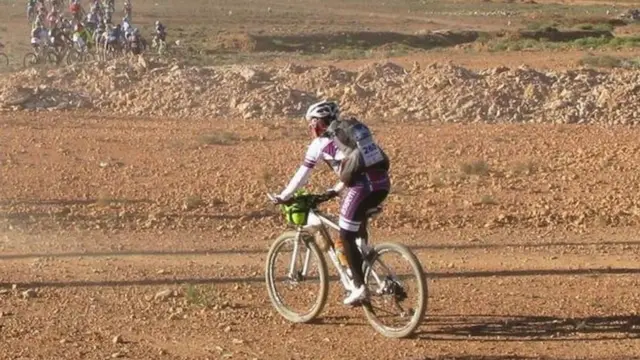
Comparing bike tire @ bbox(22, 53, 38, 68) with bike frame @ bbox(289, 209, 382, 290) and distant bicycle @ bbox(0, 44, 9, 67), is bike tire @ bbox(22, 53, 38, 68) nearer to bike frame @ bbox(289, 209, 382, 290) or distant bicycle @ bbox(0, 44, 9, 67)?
distant bicycle @ bbox(0, 44, 9, 67)

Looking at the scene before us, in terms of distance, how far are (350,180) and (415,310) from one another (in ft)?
3.30

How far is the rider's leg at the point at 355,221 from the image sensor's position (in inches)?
326

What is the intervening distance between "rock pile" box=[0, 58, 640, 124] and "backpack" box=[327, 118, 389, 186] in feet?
47.2

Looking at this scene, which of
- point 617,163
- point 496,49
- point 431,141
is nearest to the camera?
point 617,163

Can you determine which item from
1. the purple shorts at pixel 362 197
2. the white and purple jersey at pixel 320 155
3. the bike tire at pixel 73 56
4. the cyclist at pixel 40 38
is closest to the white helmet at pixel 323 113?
the white and purple jersey at pixel 320 155

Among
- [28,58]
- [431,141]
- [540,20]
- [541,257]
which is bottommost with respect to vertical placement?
[540,20]

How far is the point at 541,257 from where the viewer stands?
11.4 meters

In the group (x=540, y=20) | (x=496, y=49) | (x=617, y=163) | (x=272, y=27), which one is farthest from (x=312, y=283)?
(x=540, y=20)

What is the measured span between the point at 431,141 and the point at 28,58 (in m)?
16.6

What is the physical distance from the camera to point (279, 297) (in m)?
9.15

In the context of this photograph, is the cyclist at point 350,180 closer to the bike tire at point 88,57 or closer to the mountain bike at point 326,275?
the mountain bike at point 326,275

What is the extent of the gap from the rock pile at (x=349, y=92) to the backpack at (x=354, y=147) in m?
14.4

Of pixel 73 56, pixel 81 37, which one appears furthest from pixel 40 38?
pixel 81 37

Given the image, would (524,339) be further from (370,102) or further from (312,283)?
(370,102)
